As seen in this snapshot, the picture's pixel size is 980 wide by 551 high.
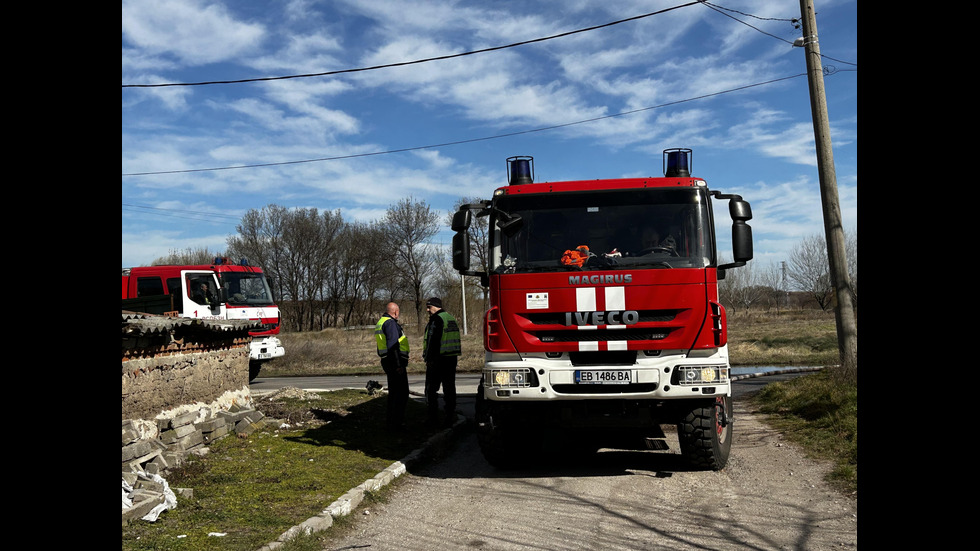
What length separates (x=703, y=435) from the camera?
7.08m

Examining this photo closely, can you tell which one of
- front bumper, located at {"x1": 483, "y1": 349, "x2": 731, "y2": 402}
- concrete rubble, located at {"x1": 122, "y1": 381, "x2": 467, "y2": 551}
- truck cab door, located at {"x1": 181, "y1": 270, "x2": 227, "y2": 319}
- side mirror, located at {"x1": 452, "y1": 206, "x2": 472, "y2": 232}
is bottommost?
concrete rubble, located at {"x1": 122, "y1": 381, "x2": 467, "y2": 551}

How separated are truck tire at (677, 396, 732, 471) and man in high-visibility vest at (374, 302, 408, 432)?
380 cm

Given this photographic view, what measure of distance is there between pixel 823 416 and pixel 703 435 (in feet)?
11.1

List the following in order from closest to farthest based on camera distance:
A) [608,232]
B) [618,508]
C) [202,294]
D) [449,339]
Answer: [618,508]
[608,232]
[449,339]
[202,294]

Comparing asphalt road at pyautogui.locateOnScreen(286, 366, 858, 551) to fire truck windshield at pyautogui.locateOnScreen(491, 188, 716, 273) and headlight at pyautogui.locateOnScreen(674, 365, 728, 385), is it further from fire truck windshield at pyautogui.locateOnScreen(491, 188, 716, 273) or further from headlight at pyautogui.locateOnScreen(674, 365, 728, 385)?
fire truck windshield at pyautogui.locateOnScreen(491, 188, 716, 273)

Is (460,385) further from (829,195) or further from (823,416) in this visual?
(829,195)

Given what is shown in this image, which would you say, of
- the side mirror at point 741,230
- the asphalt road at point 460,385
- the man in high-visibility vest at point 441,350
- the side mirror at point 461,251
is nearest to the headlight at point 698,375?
the side mirror at point 741,230

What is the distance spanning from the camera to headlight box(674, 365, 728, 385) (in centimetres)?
680

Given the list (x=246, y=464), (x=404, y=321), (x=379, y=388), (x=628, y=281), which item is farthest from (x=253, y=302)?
(x=404, y=321)

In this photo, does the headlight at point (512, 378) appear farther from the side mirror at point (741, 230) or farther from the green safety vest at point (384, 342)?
the green safety vest at point (384, 342)

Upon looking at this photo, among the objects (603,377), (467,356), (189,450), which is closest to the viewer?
(603,377)

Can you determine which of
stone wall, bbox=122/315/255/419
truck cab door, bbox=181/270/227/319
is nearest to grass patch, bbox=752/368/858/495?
stone wall, bbox=122/315/255/419

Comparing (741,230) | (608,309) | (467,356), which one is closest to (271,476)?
(608,309)
